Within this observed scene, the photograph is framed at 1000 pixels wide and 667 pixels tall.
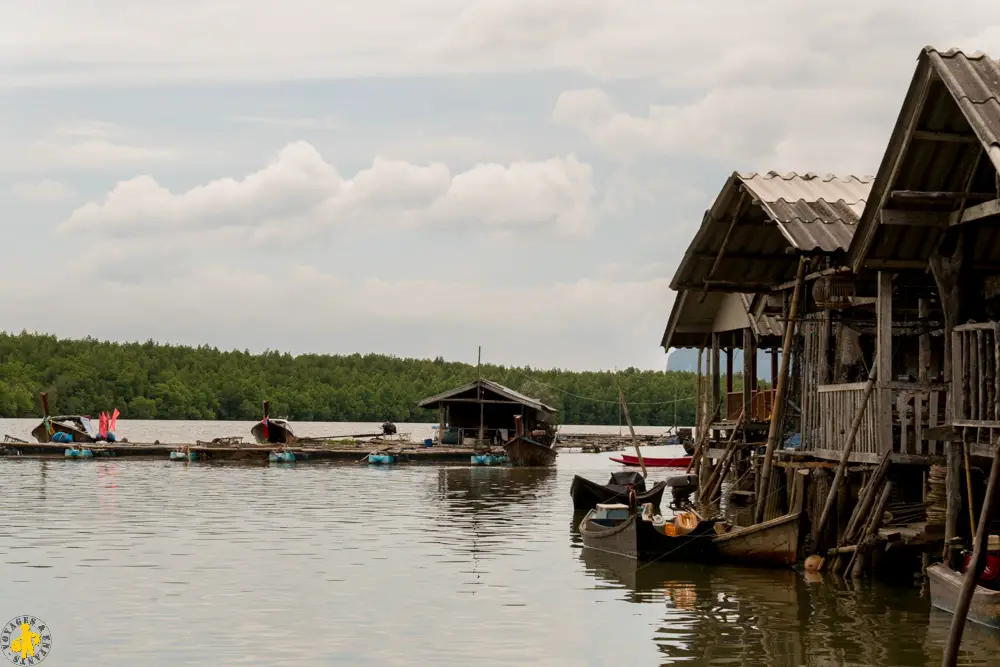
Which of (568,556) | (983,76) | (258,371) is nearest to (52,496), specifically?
(568,556)

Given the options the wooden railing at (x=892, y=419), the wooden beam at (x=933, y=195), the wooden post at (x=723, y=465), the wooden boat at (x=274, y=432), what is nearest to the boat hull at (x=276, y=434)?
the wooden boat at (x=274, y=432)

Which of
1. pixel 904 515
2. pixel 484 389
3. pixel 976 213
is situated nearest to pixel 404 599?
pixel 904 515

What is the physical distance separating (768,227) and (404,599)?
28.5ft

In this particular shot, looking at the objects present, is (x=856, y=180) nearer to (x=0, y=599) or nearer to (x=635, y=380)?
(x=0, y=599)

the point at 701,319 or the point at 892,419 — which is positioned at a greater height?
the point at 701,319

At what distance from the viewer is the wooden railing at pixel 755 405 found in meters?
28.4

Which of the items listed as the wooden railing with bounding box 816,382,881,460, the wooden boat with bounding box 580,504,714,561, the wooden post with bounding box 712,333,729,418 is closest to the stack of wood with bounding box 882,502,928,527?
the wooden railing with bounding box 816,382,881,460

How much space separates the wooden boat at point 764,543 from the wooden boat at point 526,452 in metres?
33.8

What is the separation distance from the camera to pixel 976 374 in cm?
1623

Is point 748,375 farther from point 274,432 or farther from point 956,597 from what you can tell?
point 274,432

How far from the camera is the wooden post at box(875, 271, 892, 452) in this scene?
17781 mm

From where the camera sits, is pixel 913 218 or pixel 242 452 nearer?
pixel 913 218

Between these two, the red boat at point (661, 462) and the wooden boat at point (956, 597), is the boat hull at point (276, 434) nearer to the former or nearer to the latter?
the red boat at point (661, 462)

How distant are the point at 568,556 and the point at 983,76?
473 inches
